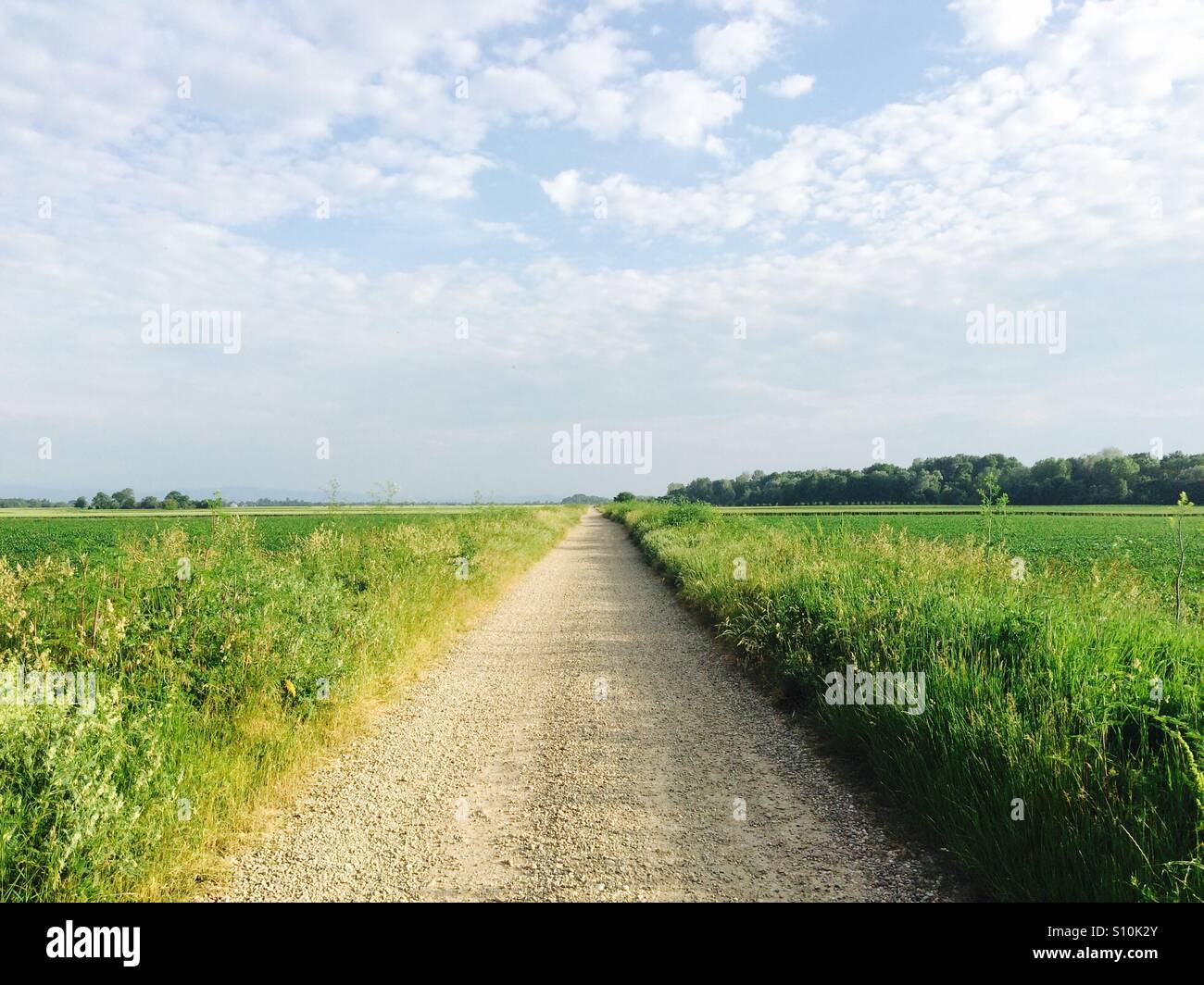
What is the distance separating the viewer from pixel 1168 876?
9.85 feet

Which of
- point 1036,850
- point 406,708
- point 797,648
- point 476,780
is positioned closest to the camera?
point 1036,850

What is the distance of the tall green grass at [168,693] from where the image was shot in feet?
10.6

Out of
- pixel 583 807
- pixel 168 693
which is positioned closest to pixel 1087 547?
pixel 583 807

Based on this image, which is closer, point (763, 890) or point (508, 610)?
point (763, 890)

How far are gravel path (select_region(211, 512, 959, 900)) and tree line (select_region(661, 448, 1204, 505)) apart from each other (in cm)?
4731

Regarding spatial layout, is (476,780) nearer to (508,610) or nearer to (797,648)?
(797,648)

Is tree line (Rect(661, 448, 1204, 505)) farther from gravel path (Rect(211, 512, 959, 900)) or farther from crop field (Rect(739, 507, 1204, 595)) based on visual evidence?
gravel path (Rect(211, 512, 959, 900))

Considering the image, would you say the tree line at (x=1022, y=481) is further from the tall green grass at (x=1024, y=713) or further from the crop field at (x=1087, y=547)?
the tall green grass at (x=1024, y=713)

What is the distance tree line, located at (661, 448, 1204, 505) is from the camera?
6512 centimetres

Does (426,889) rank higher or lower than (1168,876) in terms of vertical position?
lower
